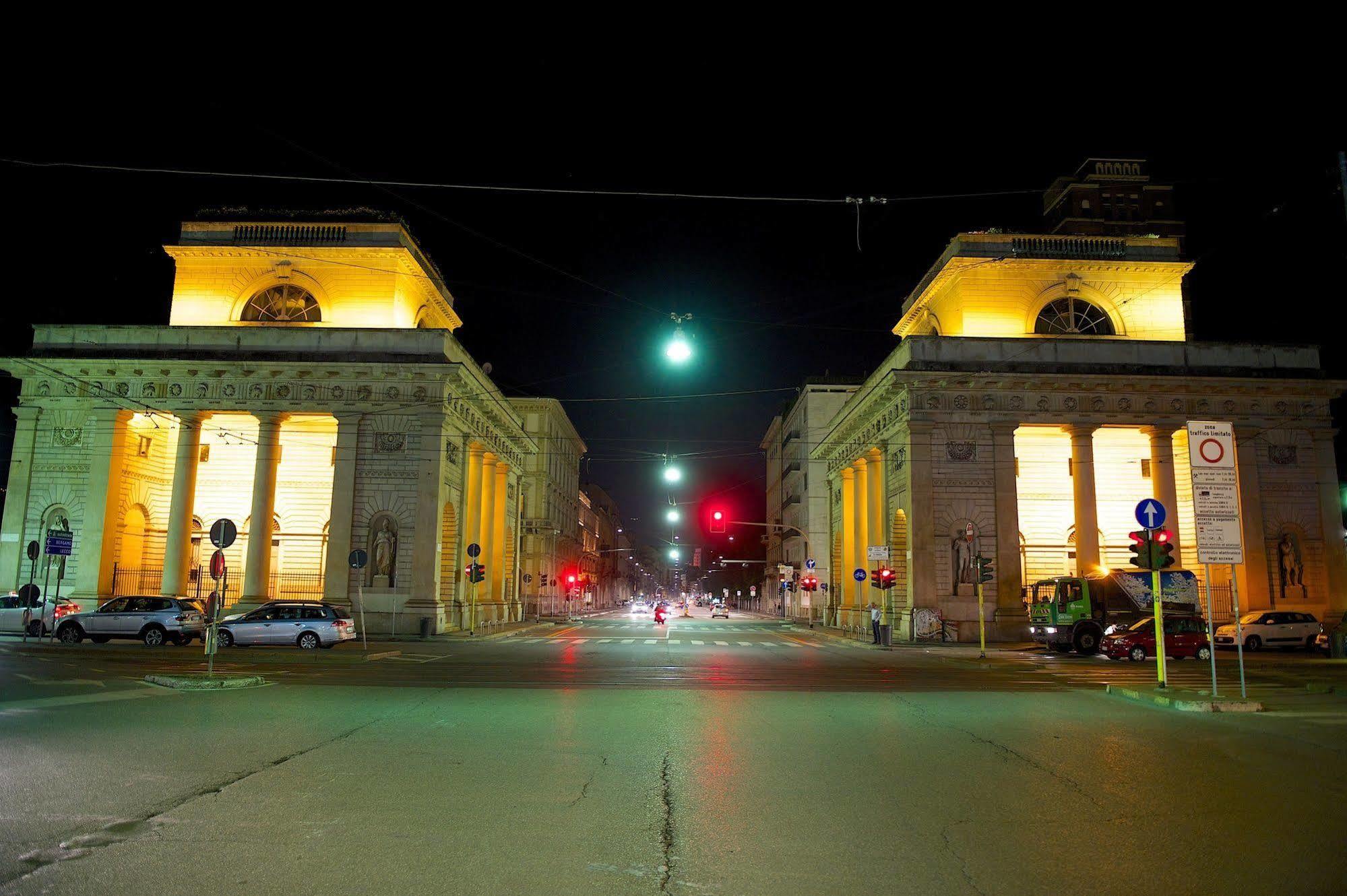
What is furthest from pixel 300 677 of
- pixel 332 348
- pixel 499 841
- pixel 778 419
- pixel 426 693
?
pixel 778 419

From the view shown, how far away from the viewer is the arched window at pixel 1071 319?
38844 millimetres

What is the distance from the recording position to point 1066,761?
906 cm

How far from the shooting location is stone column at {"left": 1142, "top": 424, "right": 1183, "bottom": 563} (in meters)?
36.0

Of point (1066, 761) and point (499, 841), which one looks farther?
point (1066, 761)

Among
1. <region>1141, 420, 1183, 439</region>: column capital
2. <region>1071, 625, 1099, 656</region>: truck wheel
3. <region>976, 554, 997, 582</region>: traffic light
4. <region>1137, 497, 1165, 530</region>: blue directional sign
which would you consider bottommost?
<region>1071, 625, 1099, 656</region>: truck wheel

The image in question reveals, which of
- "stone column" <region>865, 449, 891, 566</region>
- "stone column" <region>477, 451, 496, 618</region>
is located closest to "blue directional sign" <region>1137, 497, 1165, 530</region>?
"stone column" <region>865, 449, 891, 566</region>

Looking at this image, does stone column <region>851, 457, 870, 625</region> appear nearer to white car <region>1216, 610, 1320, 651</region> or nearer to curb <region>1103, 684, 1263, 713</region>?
white car <region>1216, 610, 1320, 651</region>

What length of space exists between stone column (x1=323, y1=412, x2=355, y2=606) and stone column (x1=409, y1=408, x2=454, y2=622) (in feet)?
6.86

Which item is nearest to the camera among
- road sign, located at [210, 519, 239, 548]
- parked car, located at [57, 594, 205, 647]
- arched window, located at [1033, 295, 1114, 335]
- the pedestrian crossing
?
road sign, located at [210, 519, 239, 548]

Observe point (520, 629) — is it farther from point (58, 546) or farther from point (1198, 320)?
point (1198, 320)

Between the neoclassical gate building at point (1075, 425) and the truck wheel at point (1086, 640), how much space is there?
13.6 ft

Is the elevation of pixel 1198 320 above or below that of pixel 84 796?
above

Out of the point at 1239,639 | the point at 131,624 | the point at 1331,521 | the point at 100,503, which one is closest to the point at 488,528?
the point at 100,503

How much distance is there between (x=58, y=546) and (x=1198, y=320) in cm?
5862
